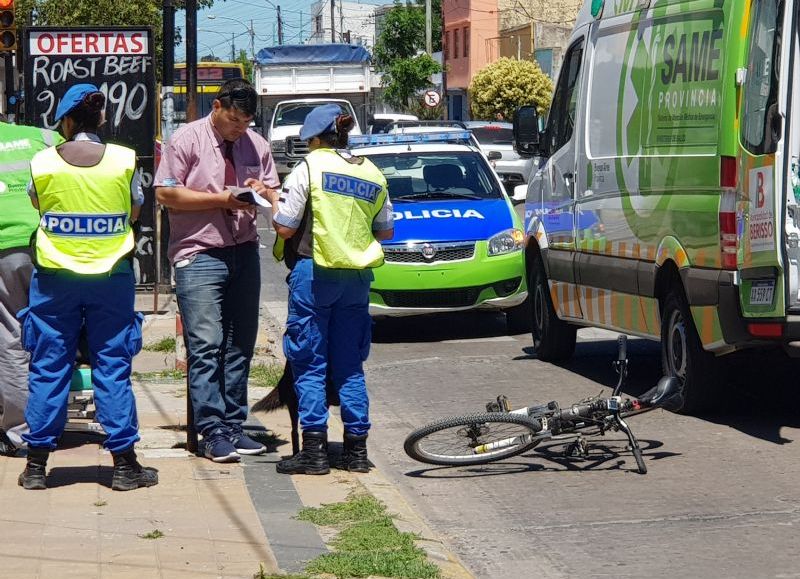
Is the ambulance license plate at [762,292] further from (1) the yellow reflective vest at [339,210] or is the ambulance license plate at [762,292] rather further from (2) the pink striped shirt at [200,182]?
(2) the pink striped shirt at [200,182]

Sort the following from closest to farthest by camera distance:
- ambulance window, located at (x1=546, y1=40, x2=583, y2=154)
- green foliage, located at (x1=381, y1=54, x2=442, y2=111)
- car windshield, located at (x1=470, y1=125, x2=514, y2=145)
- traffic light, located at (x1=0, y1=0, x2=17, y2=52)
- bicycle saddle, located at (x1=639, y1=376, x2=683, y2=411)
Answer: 1. bicycle saddle, located at (x1=639, y1=376, x2=683, y2=411)
2. ambulance window, located at (x1=546, y1=40, x2=583, y2=154)
3. traffic light, located at (x1=0, y1=0, x2=17, y2=52)
4. car windshield, located at (x1=470, y1=125, x2=514, y2=145)
5. green foliage, located at (x1=381, y1=54, x2=442, y2=111)

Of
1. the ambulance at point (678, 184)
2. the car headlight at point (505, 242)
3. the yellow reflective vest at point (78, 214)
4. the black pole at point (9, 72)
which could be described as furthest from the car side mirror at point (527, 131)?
the black pole at point (9, 72)

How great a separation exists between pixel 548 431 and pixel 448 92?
6817cm

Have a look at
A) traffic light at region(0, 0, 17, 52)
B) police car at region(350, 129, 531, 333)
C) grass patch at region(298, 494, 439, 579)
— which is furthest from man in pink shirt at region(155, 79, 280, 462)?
traffic light at region(0, 0, 17, 52)

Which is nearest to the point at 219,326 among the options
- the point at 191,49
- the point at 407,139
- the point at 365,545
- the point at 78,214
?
the point at 78,214

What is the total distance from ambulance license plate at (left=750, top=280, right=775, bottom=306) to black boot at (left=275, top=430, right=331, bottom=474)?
2517 millimetres

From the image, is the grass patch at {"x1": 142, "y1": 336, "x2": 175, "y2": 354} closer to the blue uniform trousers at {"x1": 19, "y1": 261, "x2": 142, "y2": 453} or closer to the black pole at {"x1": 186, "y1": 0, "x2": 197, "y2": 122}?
the black pole at {"x1": 186, "y1": 0, "x2": 197, "y2": 122}

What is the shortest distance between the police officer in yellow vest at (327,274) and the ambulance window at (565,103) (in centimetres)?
409

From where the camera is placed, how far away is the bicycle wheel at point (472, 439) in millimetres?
7348

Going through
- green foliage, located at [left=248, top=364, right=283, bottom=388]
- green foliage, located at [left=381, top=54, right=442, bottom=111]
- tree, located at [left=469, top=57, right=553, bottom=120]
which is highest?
green foliage, located at [left=381, top=54, right=442, bottom=111]

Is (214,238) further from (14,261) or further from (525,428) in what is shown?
(525,428)

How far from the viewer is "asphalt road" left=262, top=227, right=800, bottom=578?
5.88m

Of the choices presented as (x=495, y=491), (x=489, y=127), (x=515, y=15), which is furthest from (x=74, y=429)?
(x=515, y=15)

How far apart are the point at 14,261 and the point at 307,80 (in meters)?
28.7
